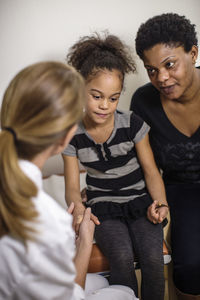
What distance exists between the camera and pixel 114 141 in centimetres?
132

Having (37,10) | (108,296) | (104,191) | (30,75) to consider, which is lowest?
(108,296)

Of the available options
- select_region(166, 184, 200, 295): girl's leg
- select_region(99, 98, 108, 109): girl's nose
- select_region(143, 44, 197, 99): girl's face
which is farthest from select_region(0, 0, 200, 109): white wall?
select_region(166, 184, 200, 295): girl's leg

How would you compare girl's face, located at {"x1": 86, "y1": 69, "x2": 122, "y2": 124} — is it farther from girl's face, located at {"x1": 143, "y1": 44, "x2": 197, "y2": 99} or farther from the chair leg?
the chair leg

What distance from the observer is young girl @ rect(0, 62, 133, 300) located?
63 cm

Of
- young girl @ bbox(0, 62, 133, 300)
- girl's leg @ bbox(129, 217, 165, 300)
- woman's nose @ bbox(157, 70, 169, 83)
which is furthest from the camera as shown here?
woman's nose @ bbox(157, 70, 169, 83)

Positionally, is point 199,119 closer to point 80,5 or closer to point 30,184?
point 80,5

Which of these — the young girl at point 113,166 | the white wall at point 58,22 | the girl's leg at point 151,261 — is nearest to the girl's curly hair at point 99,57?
the young girl at point 113,166

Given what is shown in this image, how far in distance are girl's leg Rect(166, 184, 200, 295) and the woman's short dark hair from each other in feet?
2.03

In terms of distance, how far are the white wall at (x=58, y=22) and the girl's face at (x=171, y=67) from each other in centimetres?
48

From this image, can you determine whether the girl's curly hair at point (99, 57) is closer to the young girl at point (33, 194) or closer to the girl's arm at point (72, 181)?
the girl's arm at point (72, 181)

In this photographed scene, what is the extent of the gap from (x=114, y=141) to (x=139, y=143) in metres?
0.10

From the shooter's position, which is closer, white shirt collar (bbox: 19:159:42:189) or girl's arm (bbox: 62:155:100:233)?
white shirt collar (bbox: 19:159:42:189)

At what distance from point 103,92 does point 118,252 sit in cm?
57

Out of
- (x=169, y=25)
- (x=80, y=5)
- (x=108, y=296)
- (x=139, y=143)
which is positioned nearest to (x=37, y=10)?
(x=80, y=5)
